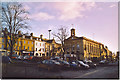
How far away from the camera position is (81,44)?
830 inches

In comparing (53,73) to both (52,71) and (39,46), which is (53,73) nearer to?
(52,71)

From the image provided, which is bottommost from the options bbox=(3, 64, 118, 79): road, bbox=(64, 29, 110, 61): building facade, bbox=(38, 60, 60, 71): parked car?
bbox=(3, 64, 118, 79): road

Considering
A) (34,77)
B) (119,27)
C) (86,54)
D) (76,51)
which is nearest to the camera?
(34,77)

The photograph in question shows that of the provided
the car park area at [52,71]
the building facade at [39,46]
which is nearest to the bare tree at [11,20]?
the car park area at [52,71]

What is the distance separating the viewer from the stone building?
18.2 metres

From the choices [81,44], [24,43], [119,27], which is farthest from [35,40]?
[119,27]

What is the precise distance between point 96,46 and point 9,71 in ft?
41.9

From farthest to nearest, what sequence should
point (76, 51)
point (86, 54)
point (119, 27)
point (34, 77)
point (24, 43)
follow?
1. point (24, 43)
2. point (76, 51)
3. point (86, 54)
4. point (119, 27)
5. point (34, 77)

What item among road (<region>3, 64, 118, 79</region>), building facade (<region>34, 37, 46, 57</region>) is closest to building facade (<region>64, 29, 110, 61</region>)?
road (<region>3, 64, 118, 79</region>)

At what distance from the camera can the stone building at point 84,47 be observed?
59.6 feet

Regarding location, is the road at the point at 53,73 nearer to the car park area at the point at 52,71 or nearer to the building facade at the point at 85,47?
the car park area at the point at 52,71

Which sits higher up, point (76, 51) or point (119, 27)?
point (119, 27)

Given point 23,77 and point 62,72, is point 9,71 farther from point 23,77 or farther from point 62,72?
point 62,72

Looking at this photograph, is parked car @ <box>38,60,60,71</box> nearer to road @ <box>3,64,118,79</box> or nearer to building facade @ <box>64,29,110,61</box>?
road @ <box>3,64,118,79</box>
